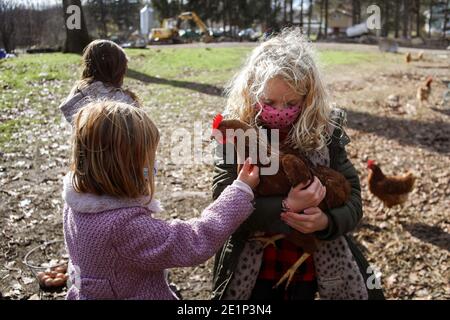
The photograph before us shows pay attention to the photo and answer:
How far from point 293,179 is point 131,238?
0.71m

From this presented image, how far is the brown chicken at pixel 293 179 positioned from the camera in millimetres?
1837

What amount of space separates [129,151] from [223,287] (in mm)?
867

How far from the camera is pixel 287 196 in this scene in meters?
1.92

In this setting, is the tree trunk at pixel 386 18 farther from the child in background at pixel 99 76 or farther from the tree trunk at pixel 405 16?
the child in background at pixel 99 76

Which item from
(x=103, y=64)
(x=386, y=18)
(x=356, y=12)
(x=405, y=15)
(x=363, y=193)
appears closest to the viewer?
(x=103, y=64)

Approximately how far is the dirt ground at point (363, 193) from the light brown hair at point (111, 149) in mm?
1079

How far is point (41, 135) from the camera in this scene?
775cm

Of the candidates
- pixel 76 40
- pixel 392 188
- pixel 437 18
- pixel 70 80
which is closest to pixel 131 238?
pixel 392 188

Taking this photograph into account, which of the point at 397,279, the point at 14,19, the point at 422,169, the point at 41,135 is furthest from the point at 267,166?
the point at 14,19

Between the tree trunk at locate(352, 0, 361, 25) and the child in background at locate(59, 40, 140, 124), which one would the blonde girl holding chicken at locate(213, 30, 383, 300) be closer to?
the child in background at locate(59, 40, 140, 124)

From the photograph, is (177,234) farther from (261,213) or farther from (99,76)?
(99,76)

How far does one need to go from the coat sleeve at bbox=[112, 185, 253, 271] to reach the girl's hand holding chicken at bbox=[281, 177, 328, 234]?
178 mm

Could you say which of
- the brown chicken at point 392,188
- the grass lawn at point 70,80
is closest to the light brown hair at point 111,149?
the brown chicken at point 392,188
